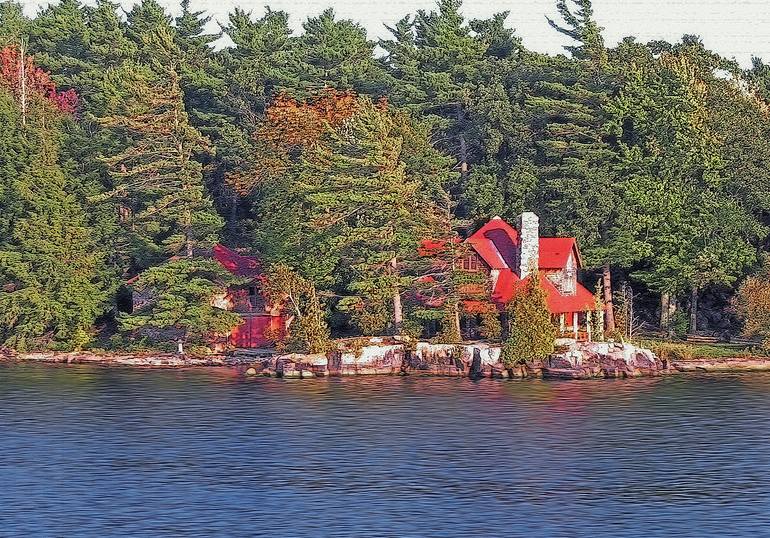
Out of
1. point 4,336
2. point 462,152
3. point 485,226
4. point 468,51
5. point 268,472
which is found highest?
point 468,51

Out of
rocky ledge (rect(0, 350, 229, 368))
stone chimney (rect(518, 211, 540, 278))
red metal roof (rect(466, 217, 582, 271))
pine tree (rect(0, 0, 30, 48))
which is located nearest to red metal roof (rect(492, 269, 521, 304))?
red metal roof (rect(466, 217, 582, 271))

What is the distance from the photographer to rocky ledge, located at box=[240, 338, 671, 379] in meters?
76.9

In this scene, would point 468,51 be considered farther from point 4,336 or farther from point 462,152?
point 4,336

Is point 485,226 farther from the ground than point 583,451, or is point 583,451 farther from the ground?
point 485,226

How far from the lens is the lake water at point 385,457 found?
42.3 meters

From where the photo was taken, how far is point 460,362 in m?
78.0

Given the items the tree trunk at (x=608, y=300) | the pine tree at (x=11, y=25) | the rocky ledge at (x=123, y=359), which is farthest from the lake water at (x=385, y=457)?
the pine tree at (x=11, y=25)

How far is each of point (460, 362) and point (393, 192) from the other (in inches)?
455

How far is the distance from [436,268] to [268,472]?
3460 centimetres

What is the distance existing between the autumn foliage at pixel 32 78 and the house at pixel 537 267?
38.6m

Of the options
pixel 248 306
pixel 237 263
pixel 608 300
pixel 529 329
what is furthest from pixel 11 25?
pixel 529 329

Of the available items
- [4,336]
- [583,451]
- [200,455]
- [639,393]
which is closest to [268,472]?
[200,455]

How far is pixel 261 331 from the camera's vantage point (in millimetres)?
90562

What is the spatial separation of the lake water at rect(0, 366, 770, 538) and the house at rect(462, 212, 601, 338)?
28.2 ft
